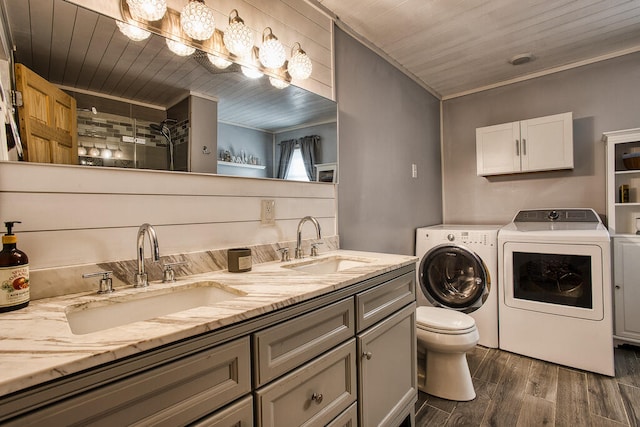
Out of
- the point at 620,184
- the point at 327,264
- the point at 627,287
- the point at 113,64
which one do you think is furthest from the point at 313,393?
the point at 620,184

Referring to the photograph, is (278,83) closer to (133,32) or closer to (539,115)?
(133,32)

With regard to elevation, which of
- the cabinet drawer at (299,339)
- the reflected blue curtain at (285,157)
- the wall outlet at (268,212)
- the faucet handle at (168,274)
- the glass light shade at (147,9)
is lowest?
the cabinet drawer at (299,339)

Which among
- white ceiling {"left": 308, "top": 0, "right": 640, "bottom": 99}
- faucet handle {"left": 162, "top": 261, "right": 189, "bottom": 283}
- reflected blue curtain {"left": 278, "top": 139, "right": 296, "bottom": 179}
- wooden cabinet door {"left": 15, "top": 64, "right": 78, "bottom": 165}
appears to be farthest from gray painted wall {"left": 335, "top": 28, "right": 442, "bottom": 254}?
wooden cabinet door {"left": 15, "top": 64, "right": 78, "bottom": 165}

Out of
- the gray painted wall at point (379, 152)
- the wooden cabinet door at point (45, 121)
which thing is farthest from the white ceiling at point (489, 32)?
the wooden cabinet door at point (45, 121)

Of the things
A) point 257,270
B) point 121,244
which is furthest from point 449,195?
point 121,244

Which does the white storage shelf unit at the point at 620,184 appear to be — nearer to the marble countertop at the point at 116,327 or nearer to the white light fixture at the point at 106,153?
the marble countertop at the point at 116,327

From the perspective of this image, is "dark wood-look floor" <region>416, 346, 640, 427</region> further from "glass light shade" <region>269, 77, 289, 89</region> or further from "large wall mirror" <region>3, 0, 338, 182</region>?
"glass light shade" <region>269, 77, 289, 89</region>

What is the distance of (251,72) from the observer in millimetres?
1528

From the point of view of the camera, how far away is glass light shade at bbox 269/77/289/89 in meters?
1.63

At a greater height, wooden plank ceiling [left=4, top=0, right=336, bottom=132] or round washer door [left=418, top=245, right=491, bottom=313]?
wooden plank ceiling [left=4, top=0, right=336, bottom=132]

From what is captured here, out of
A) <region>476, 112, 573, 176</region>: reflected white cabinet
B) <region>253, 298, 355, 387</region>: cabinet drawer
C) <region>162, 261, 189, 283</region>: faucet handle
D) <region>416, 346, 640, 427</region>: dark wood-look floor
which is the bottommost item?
<region>416, 346, 640, 427</region>: dark wood-look floor

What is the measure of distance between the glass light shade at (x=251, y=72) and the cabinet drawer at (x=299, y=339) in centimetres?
116

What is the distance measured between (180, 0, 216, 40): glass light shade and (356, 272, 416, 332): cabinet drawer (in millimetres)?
1263

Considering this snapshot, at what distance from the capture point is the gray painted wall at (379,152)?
211cm
